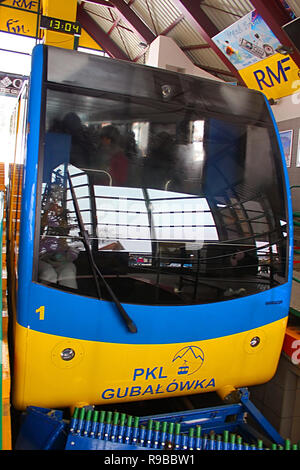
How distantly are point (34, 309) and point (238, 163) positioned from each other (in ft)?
5.43

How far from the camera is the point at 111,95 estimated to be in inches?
99.9

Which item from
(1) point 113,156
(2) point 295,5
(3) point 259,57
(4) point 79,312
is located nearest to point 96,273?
(4) point 79,312

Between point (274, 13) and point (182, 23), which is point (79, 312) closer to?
point (274, 13)

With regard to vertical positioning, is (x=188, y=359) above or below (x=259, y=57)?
below

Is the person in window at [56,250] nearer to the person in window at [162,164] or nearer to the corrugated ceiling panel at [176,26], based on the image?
the person in window at [162,164]

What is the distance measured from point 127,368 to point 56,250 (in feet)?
2.76

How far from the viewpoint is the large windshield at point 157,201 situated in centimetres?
236

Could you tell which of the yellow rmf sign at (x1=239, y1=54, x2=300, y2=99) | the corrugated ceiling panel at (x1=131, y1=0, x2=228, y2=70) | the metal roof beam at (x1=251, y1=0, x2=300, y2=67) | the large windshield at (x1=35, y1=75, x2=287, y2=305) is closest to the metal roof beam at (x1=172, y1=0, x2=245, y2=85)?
the corrugated ceiling panel at (x1=131, y1=0, x2=228, y2=70)

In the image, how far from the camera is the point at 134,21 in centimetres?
1192
